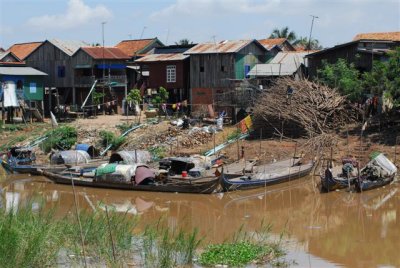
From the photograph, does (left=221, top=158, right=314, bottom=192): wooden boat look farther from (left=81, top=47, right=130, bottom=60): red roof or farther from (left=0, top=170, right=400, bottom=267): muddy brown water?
(left=81, top=47, right=130, bottom=60): red roof

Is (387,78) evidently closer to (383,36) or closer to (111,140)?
(383,36)

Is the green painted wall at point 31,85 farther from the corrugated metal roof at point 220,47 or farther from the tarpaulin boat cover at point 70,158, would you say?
the tarpaulin boat cover at point 70,158

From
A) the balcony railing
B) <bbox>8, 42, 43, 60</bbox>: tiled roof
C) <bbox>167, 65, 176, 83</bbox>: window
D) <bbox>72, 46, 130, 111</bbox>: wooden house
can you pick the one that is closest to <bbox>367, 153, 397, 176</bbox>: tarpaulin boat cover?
<bbox>167, 65, 176, 83</bbox>: window

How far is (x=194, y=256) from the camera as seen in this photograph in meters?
12.0

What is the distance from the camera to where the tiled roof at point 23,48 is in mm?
42847

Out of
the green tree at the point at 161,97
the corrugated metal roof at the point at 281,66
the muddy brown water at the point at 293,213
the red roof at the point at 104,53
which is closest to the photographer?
the muddy brown water at the point at 293,213

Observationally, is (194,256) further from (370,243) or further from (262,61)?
(262,61)

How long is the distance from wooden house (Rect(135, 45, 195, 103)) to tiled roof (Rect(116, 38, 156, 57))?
181 inches

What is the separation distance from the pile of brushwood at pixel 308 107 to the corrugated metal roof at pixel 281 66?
4.89 m

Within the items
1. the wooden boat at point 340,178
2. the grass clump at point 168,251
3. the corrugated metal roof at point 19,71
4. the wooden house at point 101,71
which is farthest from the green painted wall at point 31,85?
the grass clump at point 168,251

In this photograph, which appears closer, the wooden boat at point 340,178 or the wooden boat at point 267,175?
the wooden boat at point 340,178

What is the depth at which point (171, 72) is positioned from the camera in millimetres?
37656

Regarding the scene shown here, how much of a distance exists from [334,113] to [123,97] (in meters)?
16.1

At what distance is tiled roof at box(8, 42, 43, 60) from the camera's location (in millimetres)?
42847
